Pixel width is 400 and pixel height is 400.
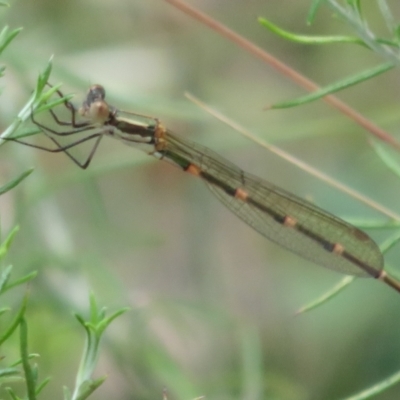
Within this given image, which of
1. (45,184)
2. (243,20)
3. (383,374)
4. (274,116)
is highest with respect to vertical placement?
(243,20)

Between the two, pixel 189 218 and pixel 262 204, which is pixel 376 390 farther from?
pixel 189 218

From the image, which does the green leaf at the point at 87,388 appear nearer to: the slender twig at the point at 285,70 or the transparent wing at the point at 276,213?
the slender twig at the point at 285,70

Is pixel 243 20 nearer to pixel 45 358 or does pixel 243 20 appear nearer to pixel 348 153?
pixel 348 153

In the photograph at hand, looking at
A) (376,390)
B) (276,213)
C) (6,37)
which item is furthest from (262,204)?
(6,37)

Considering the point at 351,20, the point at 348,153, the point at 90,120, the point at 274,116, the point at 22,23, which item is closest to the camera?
the point at 351,20

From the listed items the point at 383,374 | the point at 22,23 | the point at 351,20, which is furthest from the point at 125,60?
the point at 351,20
